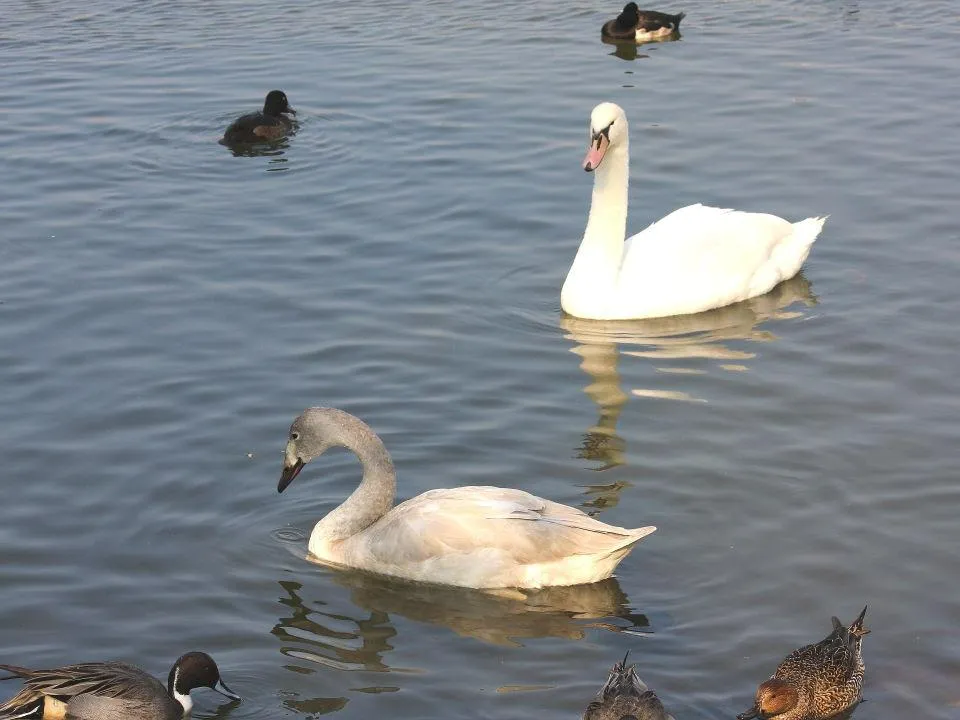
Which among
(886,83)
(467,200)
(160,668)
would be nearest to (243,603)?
(160,668)

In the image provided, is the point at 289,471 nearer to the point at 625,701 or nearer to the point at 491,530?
the point at 491,530

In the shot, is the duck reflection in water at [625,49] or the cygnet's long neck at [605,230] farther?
the duck reflection in water at [625,49]

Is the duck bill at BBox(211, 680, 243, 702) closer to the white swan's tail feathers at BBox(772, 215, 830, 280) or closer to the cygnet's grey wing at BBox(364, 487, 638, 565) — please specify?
the cygnet's grey wing at BBox(364, 487, 638, 565)

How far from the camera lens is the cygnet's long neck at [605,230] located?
480 inches

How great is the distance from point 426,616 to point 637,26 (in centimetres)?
1412

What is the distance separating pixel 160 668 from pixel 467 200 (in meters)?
7.83

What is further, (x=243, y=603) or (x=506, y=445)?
(x=506, y=445)

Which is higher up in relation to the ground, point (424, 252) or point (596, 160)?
point (596, 160)

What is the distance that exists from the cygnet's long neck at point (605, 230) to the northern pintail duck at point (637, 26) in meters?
8.62

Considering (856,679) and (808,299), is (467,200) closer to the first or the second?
(808,299)

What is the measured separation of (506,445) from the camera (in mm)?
9883

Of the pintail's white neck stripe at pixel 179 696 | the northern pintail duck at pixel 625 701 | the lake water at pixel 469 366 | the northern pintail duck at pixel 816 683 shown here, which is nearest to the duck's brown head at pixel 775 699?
the northern pintail duck at pixel 816 683

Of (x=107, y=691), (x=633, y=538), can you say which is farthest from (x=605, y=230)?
(x=107, y=691)

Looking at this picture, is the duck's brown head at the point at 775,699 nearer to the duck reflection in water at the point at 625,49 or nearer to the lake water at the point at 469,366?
the lake water at the point at 469,366
